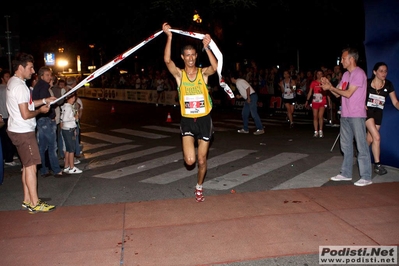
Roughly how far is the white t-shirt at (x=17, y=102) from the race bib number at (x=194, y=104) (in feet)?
7.31

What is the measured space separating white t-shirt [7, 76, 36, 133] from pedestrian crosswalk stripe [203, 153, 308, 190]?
3.12 m

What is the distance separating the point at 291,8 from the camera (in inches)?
1049

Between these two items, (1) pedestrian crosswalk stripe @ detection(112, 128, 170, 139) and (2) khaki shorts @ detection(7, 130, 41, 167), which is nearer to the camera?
(2) khaki shorts @ detection(7, 130, 41, 167)

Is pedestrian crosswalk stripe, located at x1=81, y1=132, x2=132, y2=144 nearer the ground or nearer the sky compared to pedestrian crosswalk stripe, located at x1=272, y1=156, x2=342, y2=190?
nearer the sky

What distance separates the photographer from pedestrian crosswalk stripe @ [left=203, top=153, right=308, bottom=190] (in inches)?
299

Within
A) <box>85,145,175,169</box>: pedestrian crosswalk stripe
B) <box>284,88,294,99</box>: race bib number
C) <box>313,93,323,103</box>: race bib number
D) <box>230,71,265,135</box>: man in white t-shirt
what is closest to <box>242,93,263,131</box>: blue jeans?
<box>230,71,265,135</box>: man in white t-shirt

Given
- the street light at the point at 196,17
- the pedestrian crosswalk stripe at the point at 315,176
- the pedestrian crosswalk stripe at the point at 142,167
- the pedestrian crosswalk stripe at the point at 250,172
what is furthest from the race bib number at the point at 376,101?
the street light at the point at 196,17

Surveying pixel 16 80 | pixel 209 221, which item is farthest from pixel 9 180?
pixel 209 221

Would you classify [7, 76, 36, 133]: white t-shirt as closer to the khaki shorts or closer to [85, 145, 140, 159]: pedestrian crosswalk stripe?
the khaki shorts

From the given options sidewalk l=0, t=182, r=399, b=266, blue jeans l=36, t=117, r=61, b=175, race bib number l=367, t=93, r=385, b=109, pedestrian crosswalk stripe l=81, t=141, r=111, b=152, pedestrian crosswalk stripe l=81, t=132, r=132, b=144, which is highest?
race bib number l=367, t=93, r=385, b=109

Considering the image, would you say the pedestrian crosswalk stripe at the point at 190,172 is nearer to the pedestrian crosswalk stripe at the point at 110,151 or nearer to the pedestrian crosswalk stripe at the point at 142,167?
the pedestrian crosswalk stripe at the point at 142,167

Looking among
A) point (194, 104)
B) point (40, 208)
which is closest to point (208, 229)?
point (194, 104)

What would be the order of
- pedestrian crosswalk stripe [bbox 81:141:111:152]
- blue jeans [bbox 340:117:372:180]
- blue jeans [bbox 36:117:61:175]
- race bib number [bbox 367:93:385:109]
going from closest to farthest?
1. blue jeans [bbox 340:117:372:180]
2. race bib number [bbox 367:93:385:109]
3. blue jeans [bbox 36:117:61:175]
4. pedestrian crosswalk stripe [bbox 81:141:111:152]

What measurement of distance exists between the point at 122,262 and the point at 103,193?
9.58 ft
